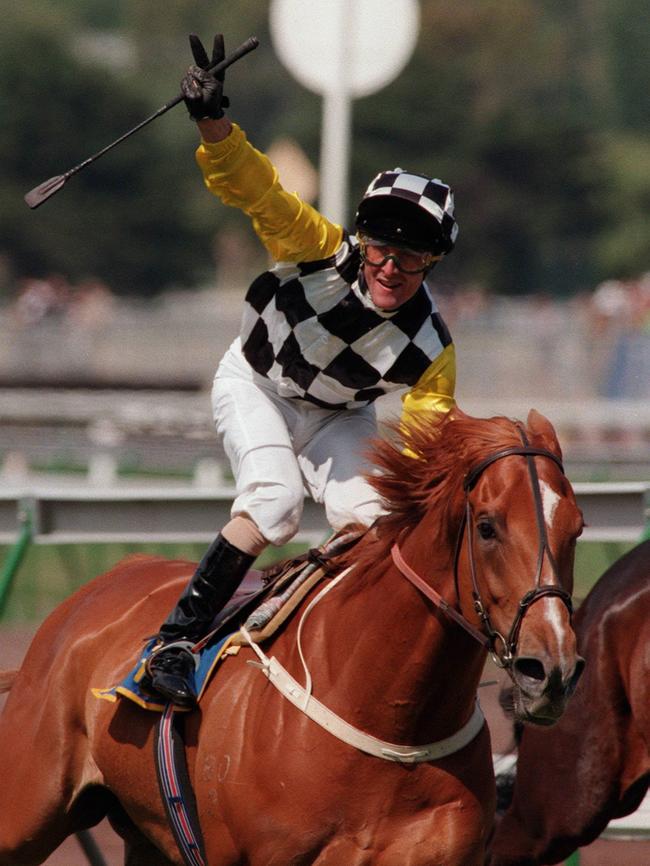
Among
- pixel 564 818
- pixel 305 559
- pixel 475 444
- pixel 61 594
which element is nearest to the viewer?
pixel 475 444

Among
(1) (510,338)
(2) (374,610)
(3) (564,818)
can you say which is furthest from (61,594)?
(1) (510,338)

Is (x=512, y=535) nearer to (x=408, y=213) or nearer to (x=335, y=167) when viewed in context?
(x=408, y=213)

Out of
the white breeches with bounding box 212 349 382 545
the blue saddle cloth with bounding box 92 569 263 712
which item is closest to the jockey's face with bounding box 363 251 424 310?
the white breeches with bounding box 212 349 382 545

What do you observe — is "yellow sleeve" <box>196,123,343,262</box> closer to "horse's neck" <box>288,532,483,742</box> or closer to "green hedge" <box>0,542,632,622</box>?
"horse's neck" <box>288,532,483,742</box>

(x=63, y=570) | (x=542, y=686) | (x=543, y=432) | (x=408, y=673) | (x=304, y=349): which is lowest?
(x=63, y=570)

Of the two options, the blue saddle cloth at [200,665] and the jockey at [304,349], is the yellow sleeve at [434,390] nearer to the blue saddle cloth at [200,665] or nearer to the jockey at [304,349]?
the jockey at [304,349]

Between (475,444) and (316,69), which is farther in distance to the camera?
(316,69)

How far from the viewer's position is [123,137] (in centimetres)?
449

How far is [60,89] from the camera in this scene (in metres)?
60.5

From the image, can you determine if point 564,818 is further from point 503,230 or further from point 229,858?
point 503,230

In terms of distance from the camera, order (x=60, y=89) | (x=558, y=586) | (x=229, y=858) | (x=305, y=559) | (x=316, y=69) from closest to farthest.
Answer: (x=558, y=586) → (x=229, y=858) → (x=305, y=559) → (x=316, y=69) → (x=60, y=89)

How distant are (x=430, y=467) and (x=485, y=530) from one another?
33cm

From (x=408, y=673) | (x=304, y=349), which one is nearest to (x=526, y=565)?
(x=408, y=673)

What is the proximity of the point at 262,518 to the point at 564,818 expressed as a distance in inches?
52.7
